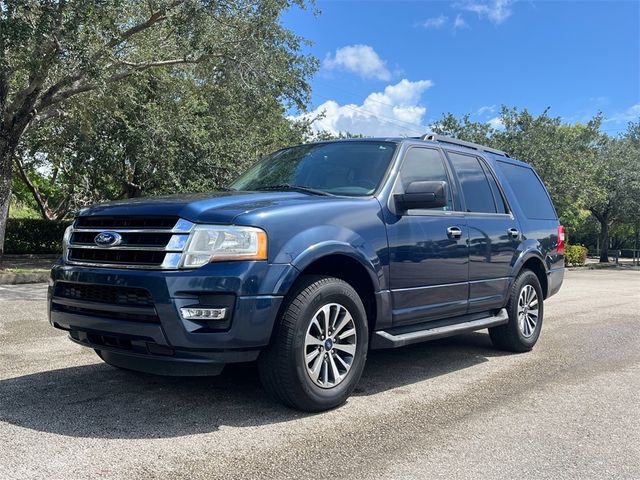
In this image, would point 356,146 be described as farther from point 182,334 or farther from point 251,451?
point 251,451

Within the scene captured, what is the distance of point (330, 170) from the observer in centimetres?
503

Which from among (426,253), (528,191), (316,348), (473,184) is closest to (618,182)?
(528,191)

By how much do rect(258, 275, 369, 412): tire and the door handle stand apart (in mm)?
1319

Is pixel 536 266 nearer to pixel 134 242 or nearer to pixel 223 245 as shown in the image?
pixel 223 245

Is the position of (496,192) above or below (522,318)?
above

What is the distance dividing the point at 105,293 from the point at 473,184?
3.72 m

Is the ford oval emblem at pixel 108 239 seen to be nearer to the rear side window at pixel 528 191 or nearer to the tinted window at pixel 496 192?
the tinted window at pixel 496 192

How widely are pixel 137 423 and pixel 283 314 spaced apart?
117 centimetres

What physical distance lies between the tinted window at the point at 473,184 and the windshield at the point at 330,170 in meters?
0.99

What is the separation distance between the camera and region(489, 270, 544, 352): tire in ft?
20.1

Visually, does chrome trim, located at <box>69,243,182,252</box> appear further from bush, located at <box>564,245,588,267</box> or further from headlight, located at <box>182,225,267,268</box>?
bush, located at <box>564,245,588,267</box>

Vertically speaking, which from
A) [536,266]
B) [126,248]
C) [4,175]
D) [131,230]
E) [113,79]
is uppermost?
[113,79]

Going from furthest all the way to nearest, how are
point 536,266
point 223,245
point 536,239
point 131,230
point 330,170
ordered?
point 536,266
point 536,239
point 330,170
point 131,230
point 223,245

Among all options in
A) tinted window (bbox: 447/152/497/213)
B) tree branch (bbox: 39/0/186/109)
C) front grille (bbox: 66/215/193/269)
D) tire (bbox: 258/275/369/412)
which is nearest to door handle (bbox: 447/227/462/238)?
tinted window (bbox: 447/152/497/213)
